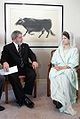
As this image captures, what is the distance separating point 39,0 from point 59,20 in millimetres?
584

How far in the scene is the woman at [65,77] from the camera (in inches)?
139

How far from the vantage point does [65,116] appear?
11.0ft

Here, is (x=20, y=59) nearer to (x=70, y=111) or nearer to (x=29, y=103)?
(x=29, y=103)

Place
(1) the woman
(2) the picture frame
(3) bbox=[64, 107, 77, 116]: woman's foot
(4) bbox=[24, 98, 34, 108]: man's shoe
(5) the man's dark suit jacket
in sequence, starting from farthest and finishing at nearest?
(2) the picture frame, (5) the man's dark suit jacket, (4) bbox=[24, 98, 34, 108]: man's shoe, (1) the woman, (3) bbox=[64, 107, 77, 116]: woman's foot

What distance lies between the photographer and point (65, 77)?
144 inches

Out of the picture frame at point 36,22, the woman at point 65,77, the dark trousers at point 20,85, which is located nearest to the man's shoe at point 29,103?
the dark trousers at point 20,85

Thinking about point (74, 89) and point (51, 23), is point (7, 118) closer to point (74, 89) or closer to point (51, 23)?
point (74, 89)

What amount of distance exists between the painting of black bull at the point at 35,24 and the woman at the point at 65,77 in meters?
1.04

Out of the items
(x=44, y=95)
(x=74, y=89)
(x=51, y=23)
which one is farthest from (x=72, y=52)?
(x=51, y=23)

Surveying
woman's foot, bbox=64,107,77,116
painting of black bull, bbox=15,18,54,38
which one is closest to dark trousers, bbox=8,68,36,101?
woman's foot, bbox=64,107,77,116

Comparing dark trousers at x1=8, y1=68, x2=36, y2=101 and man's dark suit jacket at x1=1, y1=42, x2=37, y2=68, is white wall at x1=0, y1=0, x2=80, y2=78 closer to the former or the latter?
man's dark suit jacket at x1=1, y1=42, x2=37, y2=68

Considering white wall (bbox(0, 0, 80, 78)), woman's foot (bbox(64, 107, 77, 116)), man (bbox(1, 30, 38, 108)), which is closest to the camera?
woman's foot (bbox(64, 107, 77, 116))

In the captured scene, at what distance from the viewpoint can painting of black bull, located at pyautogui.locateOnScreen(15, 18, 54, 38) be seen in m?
4.95

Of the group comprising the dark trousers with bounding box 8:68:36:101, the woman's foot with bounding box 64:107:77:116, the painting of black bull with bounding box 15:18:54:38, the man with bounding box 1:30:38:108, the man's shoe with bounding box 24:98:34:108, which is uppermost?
the painting of black bull with bounding box 15:18:54:38
